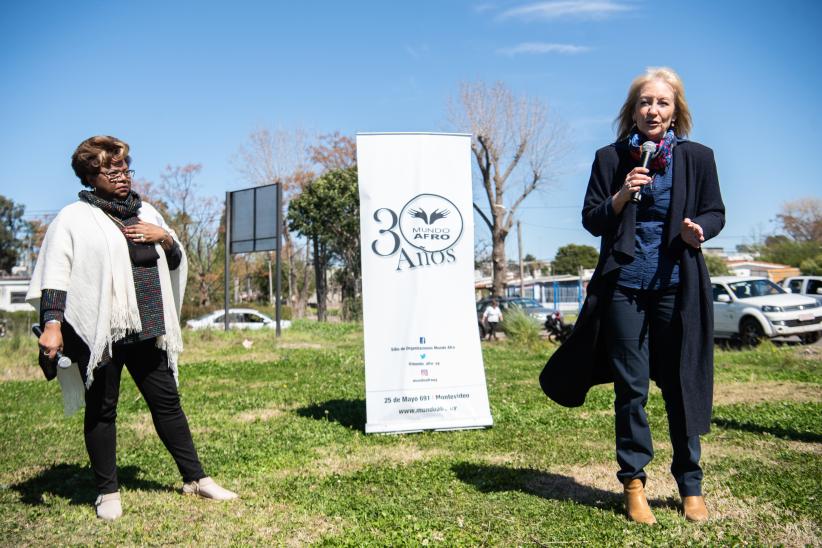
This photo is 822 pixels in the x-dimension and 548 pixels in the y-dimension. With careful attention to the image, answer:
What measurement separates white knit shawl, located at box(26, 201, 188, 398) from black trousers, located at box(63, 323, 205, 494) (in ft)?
0.40

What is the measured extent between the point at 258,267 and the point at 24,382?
1953 inches

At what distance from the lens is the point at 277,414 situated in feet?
21.6

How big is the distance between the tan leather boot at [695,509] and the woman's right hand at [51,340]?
3.08m

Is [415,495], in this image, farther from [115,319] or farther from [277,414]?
[277,414]

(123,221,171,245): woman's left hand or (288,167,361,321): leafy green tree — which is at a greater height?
(288,167,361,321): leafy green tree

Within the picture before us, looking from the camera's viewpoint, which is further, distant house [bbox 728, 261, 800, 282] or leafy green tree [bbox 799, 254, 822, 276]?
distant house [bbox 728, 261, 800, 282]

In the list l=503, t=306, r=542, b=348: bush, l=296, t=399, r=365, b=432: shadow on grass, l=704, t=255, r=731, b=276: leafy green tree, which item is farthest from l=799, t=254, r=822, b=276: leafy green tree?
l=296, t=399, r=365, b=432: shadow on grass

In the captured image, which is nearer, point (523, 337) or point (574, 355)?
point (574, 355)

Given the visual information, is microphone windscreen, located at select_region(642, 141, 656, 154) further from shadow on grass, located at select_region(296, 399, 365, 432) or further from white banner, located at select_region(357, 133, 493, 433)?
shadow on grass, located at select_region(296, 399, 365, 432)

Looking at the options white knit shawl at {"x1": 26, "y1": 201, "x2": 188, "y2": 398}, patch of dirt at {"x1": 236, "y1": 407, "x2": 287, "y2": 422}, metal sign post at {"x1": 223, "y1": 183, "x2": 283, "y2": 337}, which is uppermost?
metal sign post at {"x1": 223, "y1": 183, "x2": 283, "y2": 337}

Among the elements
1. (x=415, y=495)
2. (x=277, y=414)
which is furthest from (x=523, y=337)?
(x=415, y=495)

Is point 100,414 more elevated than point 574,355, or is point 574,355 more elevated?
point 574,355

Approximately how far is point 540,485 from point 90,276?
2639 mm

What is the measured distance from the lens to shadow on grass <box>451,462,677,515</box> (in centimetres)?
355
